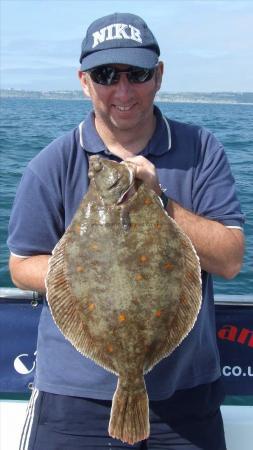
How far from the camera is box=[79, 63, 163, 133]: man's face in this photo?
2.90 m

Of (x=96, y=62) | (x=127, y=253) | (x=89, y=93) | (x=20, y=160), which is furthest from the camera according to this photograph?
(x=20, y=160)

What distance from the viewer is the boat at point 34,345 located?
4.04 m

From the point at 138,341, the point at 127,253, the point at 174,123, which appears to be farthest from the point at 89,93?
the point at 138,341

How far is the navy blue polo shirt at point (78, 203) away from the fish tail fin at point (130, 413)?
36 centimetres

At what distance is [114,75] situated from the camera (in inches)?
114

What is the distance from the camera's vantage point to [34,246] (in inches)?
119

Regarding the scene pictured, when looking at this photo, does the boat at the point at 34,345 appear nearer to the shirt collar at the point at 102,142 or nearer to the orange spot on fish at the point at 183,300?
the shirt collar at the point at 102,142

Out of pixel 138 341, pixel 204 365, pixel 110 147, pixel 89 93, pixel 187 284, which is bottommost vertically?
pixel 204 365

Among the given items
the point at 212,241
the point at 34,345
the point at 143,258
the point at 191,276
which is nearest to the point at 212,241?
the point at 212,241

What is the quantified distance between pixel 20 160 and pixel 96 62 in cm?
1414

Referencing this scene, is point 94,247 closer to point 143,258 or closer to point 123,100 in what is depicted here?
point 143,258

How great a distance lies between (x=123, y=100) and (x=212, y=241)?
769mm

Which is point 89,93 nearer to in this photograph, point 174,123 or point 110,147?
point 110,147

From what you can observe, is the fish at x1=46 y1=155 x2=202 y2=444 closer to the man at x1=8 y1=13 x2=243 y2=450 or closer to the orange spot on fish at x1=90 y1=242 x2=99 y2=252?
the orange spot on fish at x1=90 y1=242 x2=99 y2=252
